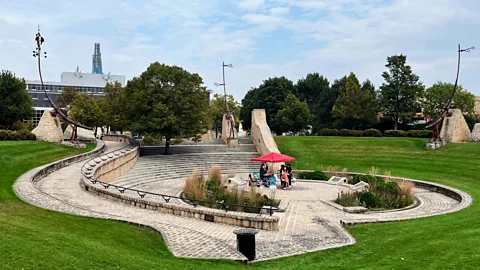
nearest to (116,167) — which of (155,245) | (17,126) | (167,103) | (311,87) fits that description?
(167,103)

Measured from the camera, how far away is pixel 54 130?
31422 millimetres

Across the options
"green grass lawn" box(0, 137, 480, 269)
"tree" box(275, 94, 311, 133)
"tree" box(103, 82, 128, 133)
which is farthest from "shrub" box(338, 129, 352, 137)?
"green grass lawn" box(0, 137, 480, 269)

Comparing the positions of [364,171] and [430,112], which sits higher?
[430,112]

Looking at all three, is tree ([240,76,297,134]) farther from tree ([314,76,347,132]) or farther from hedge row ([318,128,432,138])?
hedge row ([318,128,432,138])

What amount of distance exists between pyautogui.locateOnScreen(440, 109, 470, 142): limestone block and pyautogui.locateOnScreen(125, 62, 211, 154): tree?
63.7 feet

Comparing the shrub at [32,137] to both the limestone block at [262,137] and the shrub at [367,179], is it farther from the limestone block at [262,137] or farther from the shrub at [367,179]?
the shrub at [367,179]

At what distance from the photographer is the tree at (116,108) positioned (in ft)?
107

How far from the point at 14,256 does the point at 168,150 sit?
27.5m

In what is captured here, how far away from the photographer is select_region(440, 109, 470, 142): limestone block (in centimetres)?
3142

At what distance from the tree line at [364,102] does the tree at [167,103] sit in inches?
1016

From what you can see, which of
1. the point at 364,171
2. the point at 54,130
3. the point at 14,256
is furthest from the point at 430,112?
the point at 14,256

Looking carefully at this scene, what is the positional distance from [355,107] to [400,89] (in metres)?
6.06

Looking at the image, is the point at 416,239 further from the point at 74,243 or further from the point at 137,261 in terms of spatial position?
the point at 74,243

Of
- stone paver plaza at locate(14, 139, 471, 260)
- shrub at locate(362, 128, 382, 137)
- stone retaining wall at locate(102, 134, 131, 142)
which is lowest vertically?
stone paver plaza at locate(14, 139, 471, 260)
